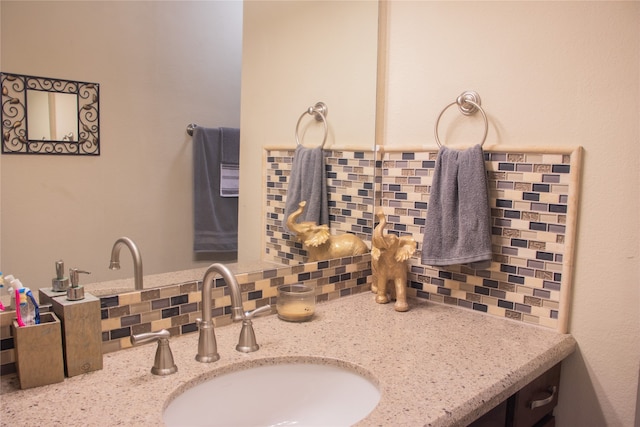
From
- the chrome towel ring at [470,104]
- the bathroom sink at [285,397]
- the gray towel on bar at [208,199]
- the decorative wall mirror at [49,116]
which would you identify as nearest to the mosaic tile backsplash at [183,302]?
the gray towel on bar at [208,199]

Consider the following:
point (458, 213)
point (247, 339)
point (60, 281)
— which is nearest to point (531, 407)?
point (458, 213)

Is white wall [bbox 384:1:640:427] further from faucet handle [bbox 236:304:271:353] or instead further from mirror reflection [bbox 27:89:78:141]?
mirror reflection [bbox 27:89:78:141]

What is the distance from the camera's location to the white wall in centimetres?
120

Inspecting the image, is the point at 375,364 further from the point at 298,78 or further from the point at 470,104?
the point at 298,78

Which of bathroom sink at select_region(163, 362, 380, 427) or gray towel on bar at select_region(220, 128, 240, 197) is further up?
gray towel on bar at select_region(220, 128, 240, 197)

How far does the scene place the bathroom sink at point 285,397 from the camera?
41.0 inches

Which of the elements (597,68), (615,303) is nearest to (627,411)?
(615,303)

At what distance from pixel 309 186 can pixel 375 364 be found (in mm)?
656

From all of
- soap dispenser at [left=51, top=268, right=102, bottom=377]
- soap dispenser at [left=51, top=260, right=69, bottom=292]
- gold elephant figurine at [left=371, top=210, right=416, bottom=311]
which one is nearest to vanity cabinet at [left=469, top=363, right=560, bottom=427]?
gold elephant figurine at [left=371, top=210, right=416, bottom=311]

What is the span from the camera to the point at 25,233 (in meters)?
1.03

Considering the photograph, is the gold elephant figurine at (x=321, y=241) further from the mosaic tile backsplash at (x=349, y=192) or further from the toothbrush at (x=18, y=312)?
the toothbrush at (x=18, y=312)

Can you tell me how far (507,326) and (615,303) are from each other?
267 mm

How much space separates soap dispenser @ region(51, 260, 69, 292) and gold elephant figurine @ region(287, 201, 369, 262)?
662mm

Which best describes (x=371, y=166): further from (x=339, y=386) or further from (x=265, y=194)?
(x=339, y=386)
